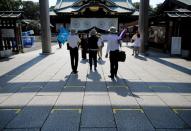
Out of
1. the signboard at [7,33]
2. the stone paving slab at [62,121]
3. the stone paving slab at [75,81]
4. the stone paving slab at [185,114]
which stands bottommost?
the stone paving slab at [185,114]

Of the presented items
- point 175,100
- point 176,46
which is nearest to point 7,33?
point 176,46

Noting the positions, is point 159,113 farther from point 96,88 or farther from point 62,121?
point 96,88

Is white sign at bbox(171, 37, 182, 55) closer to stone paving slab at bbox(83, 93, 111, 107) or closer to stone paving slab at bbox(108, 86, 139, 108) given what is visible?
stone paving slab at bbox(108, 86, 139, 108)

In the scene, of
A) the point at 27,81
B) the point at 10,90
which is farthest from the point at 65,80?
the point at 10,90

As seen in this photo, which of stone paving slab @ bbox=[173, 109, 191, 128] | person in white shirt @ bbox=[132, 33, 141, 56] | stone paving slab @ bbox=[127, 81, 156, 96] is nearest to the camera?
stone paving slab @ bbox=[173, 109, 191, 128]

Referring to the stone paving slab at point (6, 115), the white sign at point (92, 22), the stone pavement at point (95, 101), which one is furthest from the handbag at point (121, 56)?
the white sign at point (92, 22)

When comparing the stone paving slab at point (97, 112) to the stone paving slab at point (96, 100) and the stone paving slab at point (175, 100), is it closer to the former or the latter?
the stone paving slab at point (96, 100)

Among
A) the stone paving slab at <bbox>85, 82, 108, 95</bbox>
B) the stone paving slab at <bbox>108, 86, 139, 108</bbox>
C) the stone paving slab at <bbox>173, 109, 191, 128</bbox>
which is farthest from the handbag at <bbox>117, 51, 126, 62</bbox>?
the stone paving slab at <bbox>173, 109, 191, 128</bbox>

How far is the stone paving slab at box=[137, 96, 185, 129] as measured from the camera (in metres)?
4.42

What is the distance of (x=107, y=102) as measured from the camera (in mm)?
5672

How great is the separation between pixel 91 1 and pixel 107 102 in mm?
32867

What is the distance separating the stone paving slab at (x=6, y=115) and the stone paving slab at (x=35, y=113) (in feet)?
0.36

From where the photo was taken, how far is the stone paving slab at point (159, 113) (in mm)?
4418

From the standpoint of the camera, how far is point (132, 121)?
4551mm
